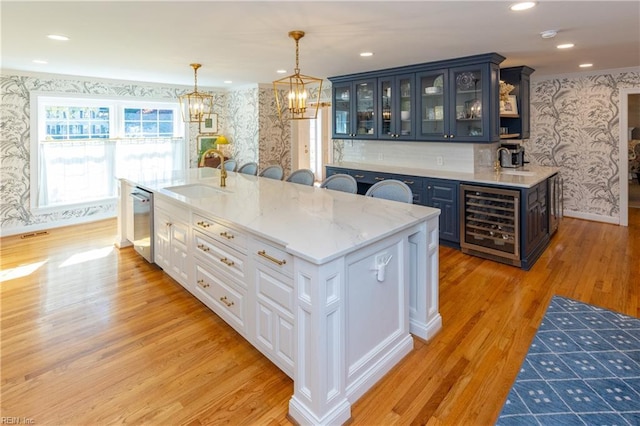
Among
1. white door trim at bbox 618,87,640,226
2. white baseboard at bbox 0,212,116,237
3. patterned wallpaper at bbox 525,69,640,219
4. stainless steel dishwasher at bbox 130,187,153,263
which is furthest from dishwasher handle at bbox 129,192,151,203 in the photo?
white door trim at bbox 618,87,640,226

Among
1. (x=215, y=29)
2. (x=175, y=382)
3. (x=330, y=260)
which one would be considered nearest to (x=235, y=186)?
(x=215, y=29)

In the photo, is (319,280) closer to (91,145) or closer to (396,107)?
(396,107)

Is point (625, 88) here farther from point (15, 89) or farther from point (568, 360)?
point (15, 89)

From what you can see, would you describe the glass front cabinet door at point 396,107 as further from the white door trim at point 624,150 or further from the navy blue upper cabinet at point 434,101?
the white door trim at point 624,150

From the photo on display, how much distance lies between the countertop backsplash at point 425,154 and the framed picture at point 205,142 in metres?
2.81

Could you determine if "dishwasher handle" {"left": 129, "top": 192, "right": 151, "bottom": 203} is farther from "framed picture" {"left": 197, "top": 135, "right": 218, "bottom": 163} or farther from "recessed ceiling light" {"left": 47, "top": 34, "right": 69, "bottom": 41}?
"framed picture" {"left": 197, "top": 135, "right": 218, "bottom": 163}

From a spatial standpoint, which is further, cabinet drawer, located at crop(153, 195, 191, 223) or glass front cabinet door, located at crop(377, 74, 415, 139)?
glass front cabinet door, located at crop(377, 74, 415, 139)

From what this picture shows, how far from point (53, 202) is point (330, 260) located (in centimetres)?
580

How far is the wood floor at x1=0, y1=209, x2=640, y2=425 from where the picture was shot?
1.95 m

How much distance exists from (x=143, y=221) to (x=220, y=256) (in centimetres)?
180

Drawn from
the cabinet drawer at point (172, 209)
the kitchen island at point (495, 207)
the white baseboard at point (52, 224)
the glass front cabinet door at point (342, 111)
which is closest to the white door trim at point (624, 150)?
the kitchen island at point (495, 207)

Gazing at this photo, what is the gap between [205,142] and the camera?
24.1 feet

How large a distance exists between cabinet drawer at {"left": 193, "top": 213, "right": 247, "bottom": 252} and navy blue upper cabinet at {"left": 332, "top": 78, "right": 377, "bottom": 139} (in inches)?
130

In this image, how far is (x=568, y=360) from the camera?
233cm
